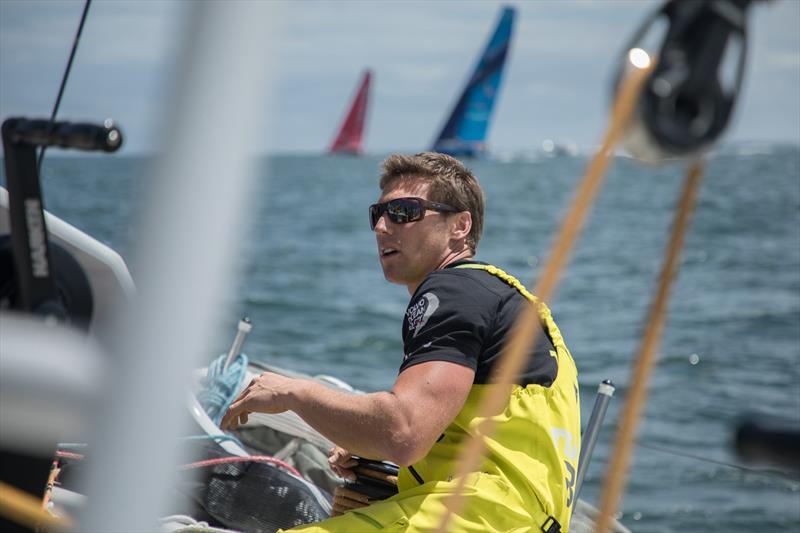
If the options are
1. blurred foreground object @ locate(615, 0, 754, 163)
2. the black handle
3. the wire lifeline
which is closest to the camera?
blurred foreground object @ locate(615, 0, 754, 163)

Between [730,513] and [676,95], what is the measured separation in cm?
516

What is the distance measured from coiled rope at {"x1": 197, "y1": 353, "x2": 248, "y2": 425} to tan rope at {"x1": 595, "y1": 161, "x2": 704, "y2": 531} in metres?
2.02

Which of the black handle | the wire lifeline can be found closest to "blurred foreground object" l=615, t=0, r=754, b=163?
the black handle

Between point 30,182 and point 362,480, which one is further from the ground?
point 30,182

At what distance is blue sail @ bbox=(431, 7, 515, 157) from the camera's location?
94.6 feet

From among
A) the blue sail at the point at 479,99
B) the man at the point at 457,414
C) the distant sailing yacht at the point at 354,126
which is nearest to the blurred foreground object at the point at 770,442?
the man at the point at 457,414

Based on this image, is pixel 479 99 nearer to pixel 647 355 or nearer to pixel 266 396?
pixel 266 396

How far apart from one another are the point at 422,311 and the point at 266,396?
1.01 feet

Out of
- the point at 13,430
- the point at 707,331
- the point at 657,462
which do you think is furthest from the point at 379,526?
the point at 707,331

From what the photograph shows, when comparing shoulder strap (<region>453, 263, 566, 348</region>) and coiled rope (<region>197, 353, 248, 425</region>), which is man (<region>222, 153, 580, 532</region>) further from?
coiled rope (<region>197, 353, 248, 425</region>)

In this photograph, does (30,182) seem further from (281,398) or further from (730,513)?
(730,513)

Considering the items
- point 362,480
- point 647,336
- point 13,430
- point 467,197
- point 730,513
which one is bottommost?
point 730,513

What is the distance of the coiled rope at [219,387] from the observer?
2.91 m

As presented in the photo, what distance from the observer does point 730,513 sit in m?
5.53
